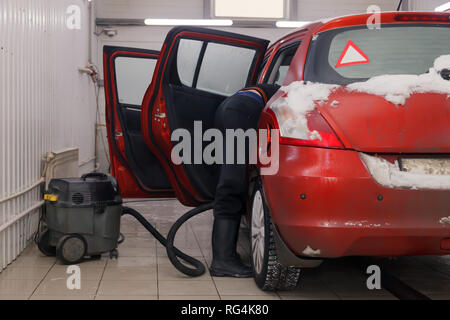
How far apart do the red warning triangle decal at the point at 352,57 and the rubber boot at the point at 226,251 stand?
1.38 metres

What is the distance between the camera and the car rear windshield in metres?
2.88

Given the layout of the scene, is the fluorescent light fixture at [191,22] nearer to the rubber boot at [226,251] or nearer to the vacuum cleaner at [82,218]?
the vacuum cleaner at [82,218]

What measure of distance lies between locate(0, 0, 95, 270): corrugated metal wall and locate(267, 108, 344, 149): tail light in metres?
2.15

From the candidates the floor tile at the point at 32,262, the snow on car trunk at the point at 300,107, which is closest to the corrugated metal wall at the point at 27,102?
the floor tile at the point at 32,262

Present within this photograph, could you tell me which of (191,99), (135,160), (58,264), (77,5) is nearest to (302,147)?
(191,99)

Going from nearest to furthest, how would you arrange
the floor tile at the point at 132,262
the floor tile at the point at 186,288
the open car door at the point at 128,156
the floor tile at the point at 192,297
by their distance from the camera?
1. the floor tile at the point at 192,297
2. the floor tile at the point at 186,288
3. the floor tile at the point at 132,262
4. the open car door at the point at 128,156

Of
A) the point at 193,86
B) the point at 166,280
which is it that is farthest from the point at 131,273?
the point at 193,86

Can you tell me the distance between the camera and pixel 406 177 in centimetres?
262

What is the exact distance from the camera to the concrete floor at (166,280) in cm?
332

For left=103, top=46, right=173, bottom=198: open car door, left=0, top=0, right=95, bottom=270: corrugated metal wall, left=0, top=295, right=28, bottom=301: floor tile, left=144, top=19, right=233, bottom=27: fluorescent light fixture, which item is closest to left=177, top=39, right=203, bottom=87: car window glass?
left=103, top=46, right=173, bottom=198: open car door

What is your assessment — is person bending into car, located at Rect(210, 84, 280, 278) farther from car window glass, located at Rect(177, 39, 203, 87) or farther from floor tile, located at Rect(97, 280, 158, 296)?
car window glass, located at Rect(177, 39, 203, 87)

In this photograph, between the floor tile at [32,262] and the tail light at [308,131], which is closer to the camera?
the tail light at [308,131]

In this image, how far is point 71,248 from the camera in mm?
4031
